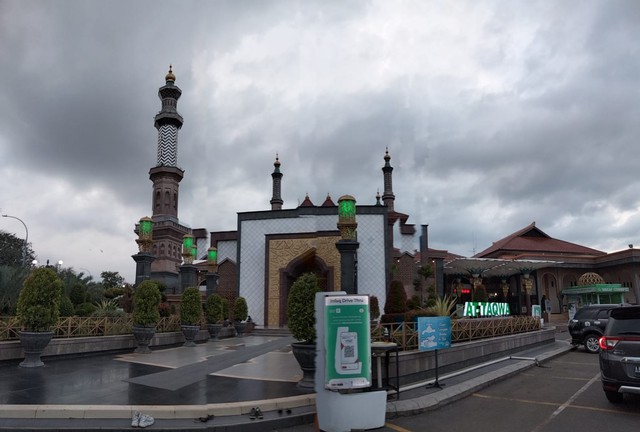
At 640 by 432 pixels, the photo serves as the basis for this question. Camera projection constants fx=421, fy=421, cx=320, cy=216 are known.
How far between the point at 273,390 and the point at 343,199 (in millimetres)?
8963

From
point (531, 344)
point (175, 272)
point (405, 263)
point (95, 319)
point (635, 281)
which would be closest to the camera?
point (95, 319)

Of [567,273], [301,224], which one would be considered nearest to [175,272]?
[301,224]

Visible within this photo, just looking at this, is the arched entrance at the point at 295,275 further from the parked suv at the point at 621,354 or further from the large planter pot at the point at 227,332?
the parked suv at the point at 621,354

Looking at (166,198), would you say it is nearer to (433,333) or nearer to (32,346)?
(32,346)

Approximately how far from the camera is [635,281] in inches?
1463

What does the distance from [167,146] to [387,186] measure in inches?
981

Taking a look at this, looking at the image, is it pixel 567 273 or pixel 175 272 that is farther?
pixel 175 272

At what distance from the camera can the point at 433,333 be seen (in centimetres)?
976

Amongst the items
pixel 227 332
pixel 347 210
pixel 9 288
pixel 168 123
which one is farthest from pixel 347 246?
pixel 168 123

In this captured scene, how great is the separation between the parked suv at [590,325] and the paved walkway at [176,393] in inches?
195

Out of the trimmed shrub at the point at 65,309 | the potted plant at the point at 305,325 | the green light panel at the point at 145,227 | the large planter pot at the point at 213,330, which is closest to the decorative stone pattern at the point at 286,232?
the large planter pot at the point at 213,330

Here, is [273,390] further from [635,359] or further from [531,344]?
[531,344]

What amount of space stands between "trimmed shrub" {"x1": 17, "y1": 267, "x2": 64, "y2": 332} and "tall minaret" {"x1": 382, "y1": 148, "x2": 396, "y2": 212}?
103 ft

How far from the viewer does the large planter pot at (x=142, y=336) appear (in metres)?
15.1
